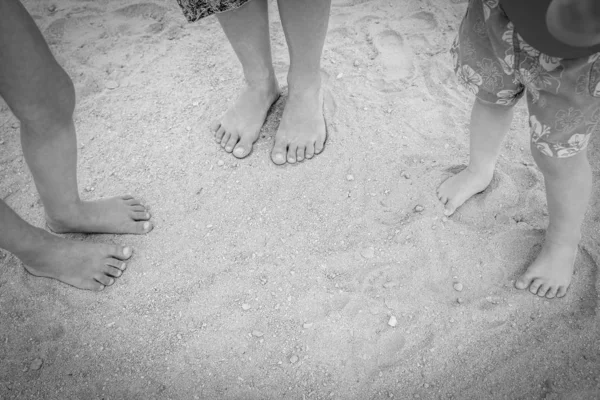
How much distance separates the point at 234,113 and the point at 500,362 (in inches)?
59.2

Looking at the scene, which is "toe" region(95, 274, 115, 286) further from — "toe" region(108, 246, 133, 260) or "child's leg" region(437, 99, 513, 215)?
"child's leg" region(437, 99, 513, 215)

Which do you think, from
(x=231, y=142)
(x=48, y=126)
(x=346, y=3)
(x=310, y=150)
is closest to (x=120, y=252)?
(x=48, y=126)

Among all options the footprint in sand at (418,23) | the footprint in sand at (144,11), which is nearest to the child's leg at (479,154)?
the footprint in sand at (418,23)

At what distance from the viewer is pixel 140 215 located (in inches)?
70.3

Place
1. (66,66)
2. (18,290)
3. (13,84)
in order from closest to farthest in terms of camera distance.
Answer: (13,84) < (18,290) < (66,66)

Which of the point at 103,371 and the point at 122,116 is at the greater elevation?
the point at 122,116

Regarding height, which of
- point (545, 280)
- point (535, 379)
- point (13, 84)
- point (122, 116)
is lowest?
point (535, 379)

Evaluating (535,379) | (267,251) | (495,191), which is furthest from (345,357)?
(495,191)

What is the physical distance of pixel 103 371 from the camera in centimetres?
146

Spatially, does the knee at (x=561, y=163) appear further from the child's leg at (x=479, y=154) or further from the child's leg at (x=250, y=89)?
the child's leg at (x=250, y=89)

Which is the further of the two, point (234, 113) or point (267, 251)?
point (234, 113)

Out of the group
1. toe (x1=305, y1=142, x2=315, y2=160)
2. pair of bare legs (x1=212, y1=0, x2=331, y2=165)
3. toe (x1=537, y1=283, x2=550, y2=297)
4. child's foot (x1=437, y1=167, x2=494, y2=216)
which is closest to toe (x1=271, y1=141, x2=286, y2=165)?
pair of bare legs (x1=212, y1=0, x2=331, y2=165)

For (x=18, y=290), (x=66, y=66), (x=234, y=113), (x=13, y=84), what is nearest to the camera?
(x=13, y=84)

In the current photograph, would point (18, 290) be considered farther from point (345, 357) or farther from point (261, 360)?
point (345, 357)
